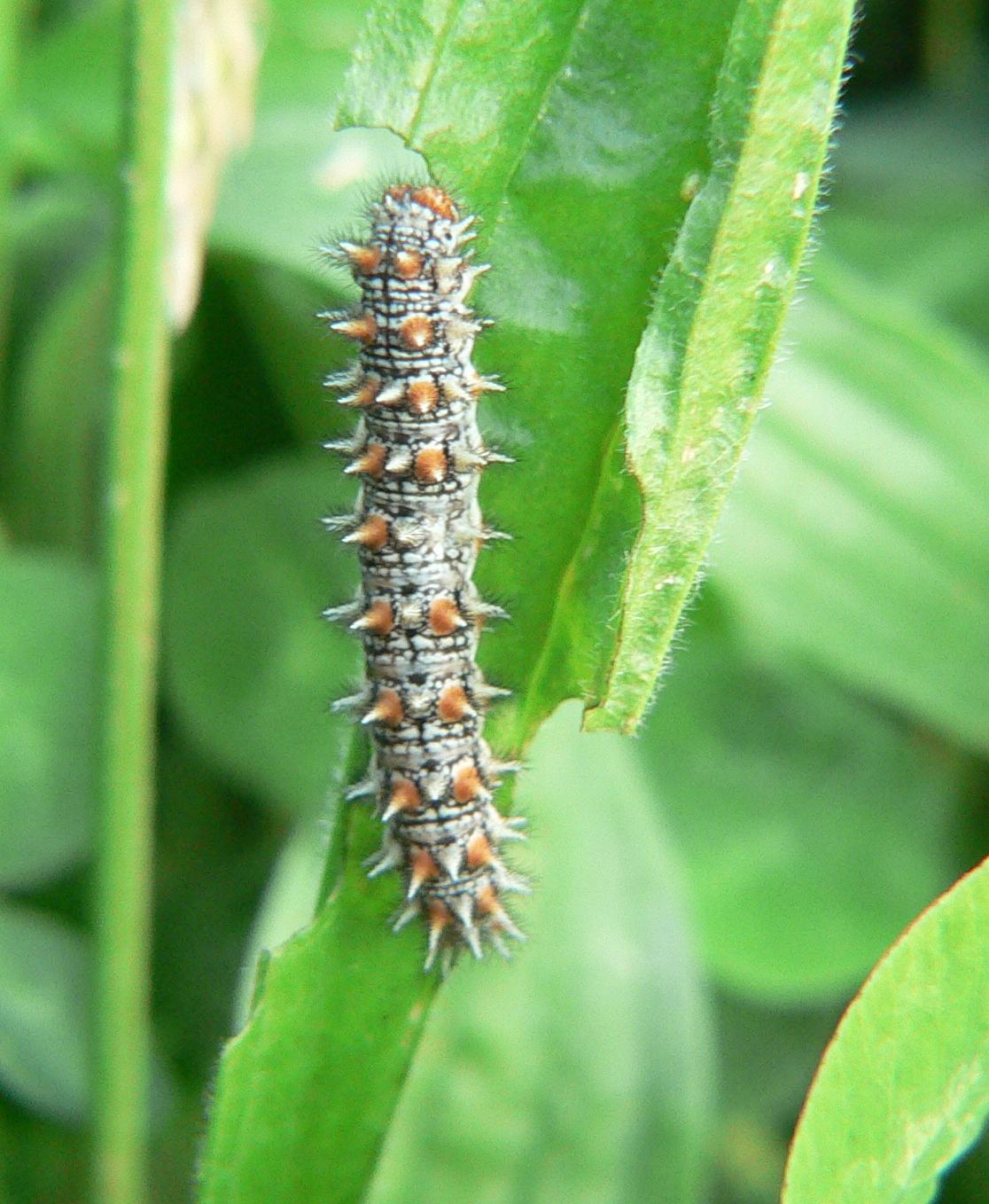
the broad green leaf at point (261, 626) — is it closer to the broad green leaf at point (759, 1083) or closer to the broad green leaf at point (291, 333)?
the broad green leaf at point (291, 333)

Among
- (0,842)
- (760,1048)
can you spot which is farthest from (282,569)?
(760,1048)

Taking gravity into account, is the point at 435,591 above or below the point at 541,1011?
above

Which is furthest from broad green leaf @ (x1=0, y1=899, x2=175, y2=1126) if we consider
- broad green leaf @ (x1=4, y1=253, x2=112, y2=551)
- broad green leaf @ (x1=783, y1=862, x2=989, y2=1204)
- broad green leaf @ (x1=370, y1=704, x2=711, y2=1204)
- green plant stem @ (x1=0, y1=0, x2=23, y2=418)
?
green plant stem @ (x1=0, y1=0, x2=23, y2=418)

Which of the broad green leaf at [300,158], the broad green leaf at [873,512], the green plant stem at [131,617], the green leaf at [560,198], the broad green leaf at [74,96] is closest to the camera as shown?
the green leaf at [560,198]

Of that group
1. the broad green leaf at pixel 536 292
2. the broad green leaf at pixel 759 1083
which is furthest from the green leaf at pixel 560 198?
the broad green leaf at pixel 759 1083

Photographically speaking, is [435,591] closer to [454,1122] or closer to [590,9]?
[590,9]

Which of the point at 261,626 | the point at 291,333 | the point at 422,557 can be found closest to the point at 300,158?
the point at 291,333

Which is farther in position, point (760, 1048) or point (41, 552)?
point (760, 1048)
